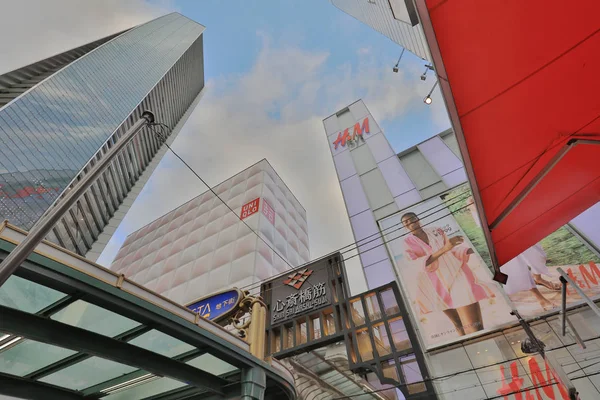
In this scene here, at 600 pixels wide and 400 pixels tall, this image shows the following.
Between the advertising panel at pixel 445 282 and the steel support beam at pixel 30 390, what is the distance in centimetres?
1400

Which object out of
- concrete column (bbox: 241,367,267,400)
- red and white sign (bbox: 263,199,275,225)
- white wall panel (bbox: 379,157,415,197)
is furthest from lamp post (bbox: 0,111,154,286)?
red and white sign (bbox: 263,199,275,225)

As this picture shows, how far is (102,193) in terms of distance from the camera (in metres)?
71.4

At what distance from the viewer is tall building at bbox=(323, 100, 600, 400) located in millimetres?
12672

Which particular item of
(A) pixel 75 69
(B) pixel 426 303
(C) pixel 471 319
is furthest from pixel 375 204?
(A) pixel 75 69

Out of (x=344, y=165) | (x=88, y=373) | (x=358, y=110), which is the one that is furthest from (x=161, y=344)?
(x=358, y=110)

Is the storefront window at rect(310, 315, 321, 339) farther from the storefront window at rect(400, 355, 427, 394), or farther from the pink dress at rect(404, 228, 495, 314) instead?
the pink dress at rect(404, 228, 495, 314)

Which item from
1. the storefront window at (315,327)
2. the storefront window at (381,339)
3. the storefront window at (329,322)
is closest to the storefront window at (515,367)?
the storefront window at (381,339)

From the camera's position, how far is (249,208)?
34.2 metres

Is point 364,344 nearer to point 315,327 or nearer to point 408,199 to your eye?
point 315,327

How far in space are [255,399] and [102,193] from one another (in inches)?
3107

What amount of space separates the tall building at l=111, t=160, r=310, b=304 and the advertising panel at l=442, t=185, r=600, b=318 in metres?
17.4

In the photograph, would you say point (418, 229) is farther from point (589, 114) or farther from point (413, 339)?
point (589, 114)

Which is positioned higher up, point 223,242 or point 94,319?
point 223,242

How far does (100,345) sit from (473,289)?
16294mm
